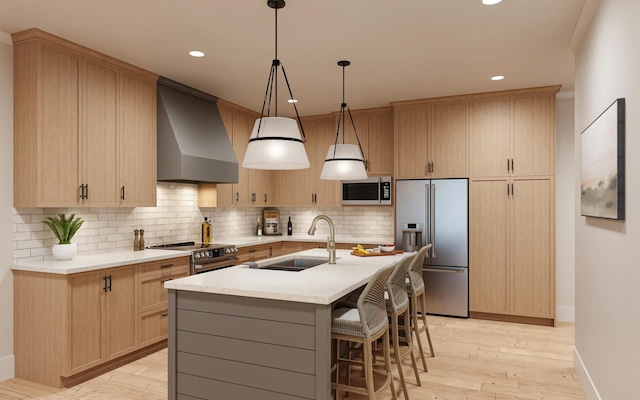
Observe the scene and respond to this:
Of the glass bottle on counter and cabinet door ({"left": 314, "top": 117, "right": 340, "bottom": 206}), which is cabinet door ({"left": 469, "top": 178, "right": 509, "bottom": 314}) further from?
the glass bottle on counter

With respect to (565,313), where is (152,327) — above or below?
above

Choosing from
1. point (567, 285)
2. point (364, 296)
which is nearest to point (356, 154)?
point (364, 296)

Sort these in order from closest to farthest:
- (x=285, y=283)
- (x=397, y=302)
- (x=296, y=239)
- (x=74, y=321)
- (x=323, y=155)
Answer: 1. (x=285, y=283)
2. (x=397, y=302)
3. (x=74, y=321)
4. (x=296, y=239)
5. (x=323, y=155)

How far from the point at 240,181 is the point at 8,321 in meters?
3.19

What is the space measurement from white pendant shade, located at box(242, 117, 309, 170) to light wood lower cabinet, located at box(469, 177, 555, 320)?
3.26m

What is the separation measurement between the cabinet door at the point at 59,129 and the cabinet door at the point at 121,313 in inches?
29.3

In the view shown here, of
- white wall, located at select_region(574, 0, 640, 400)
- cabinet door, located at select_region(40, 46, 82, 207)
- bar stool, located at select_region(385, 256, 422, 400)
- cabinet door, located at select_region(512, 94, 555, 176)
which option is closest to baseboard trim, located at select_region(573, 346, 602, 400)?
white wall, located at select_region(574, 0, 640, 400)

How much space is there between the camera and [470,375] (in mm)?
3537

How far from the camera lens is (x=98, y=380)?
11.4 feet

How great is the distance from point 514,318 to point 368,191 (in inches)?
96.6

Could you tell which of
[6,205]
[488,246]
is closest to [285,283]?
[6,205]

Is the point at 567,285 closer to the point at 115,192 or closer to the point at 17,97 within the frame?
the point at 115,192

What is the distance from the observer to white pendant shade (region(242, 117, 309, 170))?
268cm

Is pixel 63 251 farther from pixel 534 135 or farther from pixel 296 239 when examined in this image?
pixel 534 135
